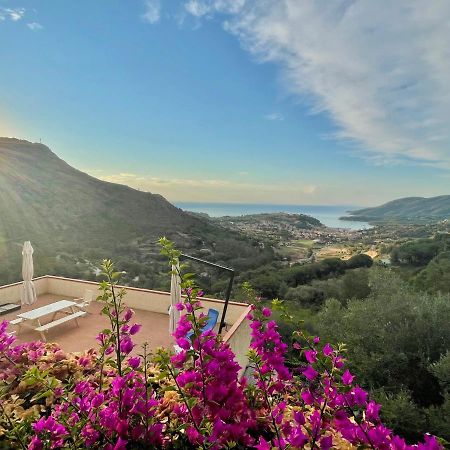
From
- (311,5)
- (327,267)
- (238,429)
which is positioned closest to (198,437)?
(238,429)

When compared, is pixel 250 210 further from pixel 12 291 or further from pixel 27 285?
pixel 27 285

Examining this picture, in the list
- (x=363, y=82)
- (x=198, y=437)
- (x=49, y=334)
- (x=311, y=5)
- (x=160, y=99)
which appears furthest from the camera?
(x=160, y=99)

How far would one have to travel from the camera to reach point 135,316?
8086 mm

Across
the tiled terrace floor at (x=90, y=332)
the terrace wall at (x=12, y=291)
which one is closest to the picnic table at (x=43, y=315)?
the tiled terrace floor at (x=90, y=332)

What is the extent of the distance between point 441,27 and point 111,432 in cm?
1469

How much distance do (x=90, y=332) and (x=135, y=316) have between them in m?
1.28

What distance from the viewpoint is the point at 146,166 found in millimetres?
32625

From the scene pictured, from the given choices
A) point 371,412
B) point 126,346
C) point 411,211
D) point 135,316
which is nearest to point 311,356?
point 371,412

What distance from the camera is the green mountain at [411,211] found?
28.5 meters

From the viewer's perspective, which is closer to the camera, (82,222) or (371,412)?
(371,412)

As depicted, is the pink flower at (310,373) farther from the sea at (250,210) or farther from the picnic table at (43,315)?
the sea at (250,210)

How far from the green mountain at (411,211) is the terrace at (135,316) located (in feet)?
86.0

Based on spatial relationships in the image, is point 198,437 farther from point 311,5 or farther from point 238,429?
point 311,5

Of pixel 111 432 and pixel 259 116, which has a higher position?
pixel 259 116
